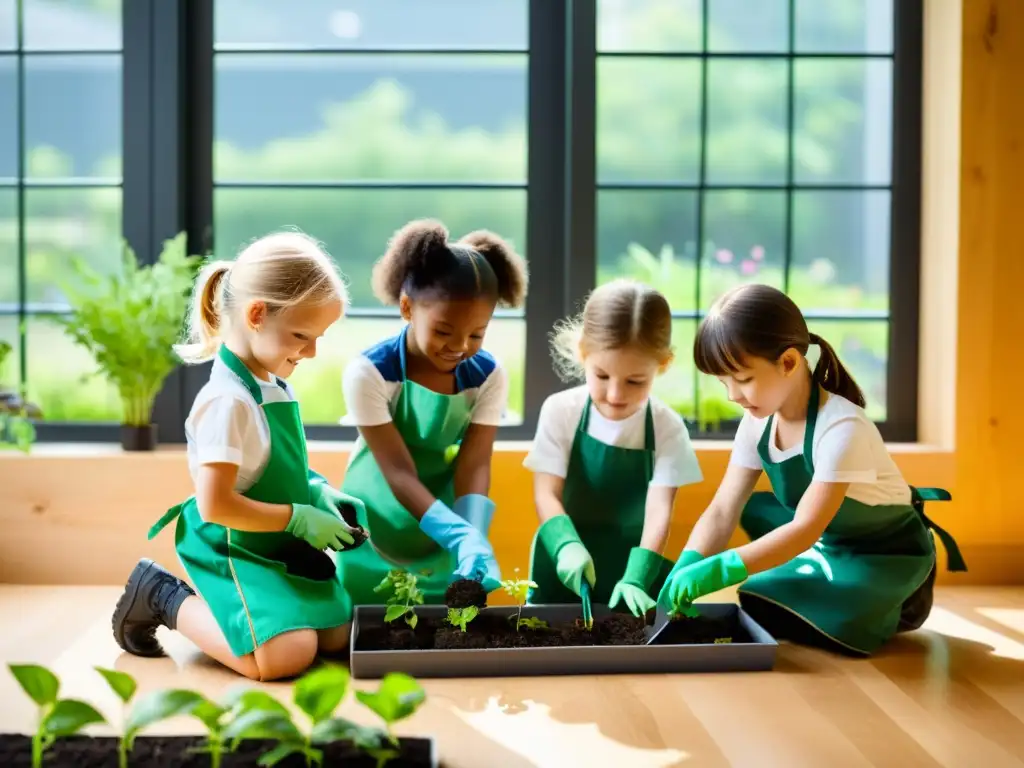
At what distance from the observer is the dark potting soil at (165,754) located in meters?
1.44

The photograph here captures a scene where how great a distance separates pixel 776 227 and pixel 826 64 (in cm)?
Answer: 45

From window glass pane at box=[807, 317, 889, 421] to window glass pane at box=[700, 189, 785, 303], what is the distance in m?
0.20

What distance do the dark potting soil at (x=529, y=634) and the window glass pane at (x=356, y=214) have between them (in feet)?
3.79

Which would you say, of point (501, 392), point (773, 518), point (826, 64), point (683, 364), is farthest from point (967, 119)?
point (501, 392)

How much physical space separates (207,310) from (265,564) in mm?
→ 514

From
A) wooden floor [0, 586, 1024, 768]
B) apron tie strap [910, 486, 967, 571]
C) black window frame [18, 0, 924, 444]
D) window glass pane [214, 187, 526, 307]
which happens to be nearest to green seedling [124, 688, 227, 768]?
wooden floor [0, 586, 1024, 768]

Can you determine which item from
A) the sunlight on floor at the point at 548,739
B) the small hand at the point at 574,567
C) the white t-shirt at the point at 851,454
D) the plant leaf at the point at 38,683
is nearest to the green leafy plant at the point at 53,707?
the plant leaf at the point at 38,683

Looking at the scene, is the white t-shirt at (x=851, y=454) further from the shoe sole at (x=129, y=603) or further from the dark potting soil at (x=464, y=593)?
the shoe sole at (x=129, y=603)

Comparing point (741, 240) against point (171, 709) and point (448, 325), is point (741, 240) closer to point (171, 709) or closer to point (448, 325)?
point (448, 325)

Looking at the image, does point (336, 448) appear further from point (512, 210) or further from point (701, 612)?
point (701, 612)

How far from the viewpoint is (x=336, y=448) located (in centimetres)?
288

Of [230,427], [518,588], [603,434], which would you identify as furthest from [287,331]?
[603,434]

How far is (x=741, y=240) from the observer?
3.10m

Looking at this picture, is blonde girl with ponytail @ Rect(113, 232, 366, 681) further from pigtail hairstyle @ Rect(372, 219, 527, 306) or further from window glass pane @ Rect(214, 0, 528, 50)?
window glass pane @ Rect(214, 0, 528, 50)
